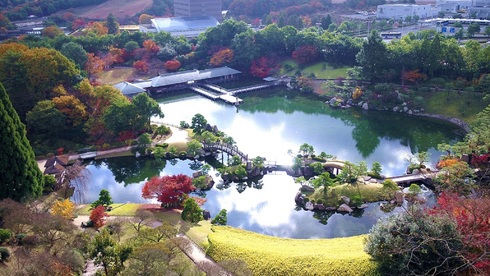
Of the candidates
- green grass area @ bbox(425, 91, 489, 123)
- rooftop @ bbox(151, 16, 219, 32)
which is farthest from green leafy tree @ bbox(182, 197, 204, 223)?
rooftop @ bbox(151, 16, 219, 32)

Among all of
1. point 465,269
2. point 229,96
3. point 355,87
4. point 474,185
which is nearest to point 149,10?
point 229,96

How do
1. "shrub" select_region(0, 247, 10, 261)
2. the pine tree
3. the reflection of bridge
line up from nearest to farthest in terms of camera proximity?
"shrub" select_region(0, 247, 10, 261) < the pine tree < the reflection of bridge

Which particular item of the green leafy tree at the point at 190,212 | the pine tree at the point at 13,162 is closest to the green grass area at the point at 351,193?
the green leafy tree at the point at 190,212

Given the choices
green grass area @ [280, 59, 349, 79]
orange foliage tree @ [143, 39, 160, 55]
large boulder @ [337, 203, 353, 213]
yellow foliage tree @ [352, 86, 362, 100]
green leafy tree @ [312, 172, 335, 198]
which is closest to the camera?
large boulder @ [337, 203, 353, 213]

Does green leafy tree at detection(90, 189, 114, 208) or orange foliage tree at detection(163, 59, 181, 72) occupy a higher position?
orange foliage tree at detection(163, 59, 181, 72)

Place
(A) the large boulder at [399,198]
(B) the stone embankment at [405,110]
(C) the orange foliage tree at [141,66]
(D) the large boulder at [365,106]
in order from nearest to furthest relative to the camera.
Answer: (A) the large boulder at [399,198] → (B) the stone embankment at [405,110] → (D) the large boulder at [365,106] → (C) the orange foliage tree at [141,66]

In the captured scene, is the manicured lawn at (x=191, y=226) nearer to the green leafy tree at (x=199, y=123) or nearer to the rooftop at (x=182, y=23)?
the green leafy tree at (x=199, y=123)

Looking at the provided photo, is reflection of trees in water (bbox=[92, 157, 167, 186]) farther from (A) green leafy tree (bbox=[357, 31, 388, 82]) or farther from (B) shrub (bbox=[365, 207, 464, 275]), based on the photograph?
(A) green leafy tree (bbox=[357, 31, 388, 82])
